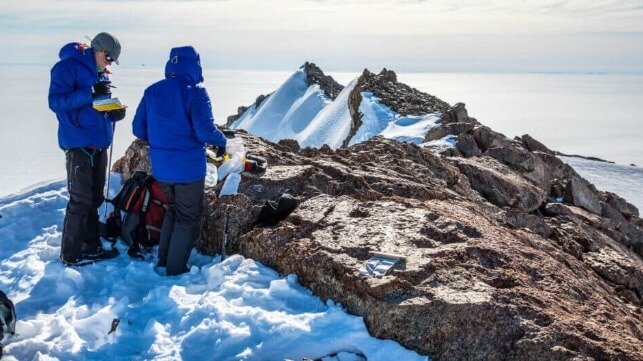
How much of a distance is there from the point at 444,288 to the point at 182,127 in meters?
2.96

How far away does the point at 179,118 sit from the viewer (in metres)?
5.90

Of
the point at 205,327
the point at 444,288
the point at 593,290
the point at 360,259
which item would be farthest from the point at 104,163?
the point at 593,290

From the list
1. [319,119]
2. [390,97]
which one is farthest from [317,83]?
[390,97]

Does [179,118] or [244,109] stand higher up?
[179,118]

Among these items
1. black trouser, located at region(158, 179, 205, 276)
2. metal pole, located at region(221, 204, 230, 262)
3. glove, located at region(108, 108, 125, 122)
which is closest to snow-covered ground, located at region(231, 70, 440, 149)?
metal pole, located at region(221, 204, 230, 262)

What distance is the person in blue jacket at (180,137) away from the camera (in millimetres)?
5871

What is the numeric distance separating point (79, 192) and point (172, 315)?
189 cm

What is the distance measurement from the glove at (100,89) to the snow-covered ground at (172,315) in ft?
6.11

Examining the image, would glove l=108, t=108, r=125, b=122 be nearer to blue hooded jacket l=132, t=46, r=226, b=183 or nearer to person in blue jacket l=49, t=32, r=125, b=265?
person in blue jacket l=49, t=32, r=125, b=265

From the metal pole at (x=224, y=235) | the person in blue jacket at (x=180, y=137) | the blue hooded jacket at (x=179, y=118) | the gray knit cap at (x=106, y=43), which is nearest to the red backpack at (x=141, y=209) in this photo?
the person in blue jacket at (x=180, y=137)

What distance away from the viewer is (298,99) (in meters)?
40.8

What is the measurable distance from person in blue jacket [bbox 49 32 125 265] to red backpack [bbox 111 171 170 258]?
0.36 meters

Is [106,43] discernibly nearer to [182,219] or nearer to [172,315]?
[182,219]

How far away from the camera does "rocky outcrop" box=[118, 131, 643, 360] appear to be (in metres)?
4.68
